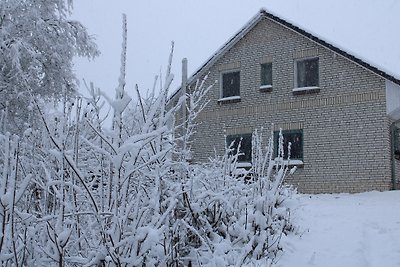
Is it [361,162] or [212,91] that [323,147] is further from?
[212,91]

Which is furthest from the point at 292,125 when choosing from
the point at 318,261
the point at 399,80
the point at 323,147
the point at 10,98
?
the point at 318,261

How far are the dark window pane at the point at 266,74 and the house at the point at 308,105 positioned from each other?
1.5 inches

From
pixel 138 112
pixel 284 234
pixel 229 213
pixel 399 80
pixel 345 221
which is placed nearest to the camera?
pixel 138 112

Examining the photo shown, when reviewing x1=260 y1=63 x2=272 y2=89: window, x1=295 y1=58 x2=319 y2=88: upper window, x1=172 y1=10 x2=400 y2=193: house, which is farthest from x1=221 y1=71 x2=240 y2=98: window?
x1=295 y1=58 x2=319 y2=88: upper window

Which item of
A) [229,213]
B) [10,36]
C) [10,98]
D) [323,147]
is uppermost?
[10,36]

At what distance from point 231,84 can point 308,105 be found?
334cm

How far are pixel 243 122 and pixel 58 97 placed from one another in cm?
654

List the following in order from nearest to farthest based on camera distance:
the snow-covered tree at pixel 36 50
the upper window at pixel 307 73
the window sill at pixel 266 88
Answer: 1. the snow-covered tree at pixel 36 50
2. the upper window at pixel 307 73
3. the window sill at pixel 266 88

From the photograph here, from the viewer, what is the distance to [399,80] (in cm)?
1305

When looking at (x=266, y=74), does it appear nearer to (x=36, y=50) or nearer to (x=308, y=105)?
(x=308, y=105)

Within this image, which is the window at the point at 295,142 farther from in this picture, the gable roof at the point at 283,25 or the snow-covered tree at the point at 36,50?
the snow-covered tree at the point at 36,50

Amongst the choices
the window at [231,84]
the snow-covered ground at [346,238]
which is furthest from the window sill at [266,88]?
the snow-covered ground at [346,238]

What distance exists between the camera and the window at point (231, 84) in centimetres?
1675

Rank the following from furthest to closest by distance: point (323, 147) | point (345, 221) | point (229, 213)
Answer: point (323, 147) → point (345, 221) → point (229, 213)
